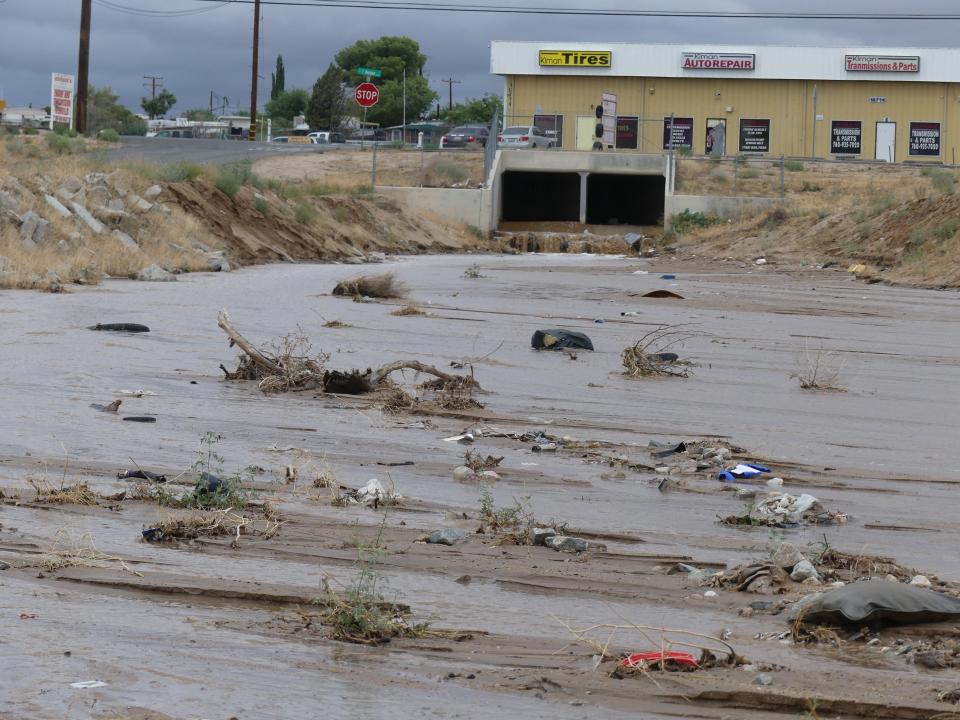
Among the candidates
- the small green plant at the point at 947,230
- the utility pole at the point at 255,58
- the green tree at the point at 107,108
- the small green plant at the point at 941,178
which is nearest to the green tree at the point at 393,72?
the green tree at the point at 107,108

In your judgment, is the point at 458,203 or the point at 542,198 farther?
the point at 542,198

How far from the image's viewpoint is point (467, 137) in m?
65.5

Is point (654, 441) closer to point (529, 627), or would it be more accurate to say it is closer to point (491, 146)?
point (529, 627)

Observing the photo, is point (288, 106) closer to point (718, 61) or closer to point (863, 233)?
point (718, 61)

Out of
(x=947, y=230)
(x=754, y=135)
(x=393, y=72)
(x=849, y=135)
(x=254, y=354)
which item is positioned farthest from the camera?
(x=393, y=72)

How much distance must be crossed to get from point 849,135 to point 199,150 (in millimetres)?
31031

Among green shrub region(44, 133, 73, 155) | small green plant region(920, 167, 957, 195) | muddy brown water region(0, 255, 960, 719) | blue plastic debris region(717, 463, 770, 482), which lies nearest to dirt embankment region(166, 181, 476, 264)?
green shrub region(44, 133, 73, 155)

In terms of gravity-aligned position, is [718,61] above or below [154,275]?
above

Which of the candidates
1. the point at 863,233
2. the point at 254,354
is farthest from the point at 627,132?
the point at 254,354

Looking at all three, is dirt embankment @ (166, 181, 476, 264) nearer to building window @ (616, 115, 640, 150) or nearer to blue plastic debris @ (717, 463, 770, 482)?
building window @ (616, 115, 640, 150)

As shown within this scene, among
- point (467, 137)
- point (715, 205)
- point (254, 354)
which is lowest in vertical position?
point (254, 354)

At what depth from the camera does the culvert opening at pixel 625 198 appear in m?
61.5

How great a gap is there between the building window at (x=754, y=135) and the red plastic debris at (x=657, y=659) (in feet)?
209

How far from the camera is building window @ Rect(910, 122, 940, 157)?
217 ft
